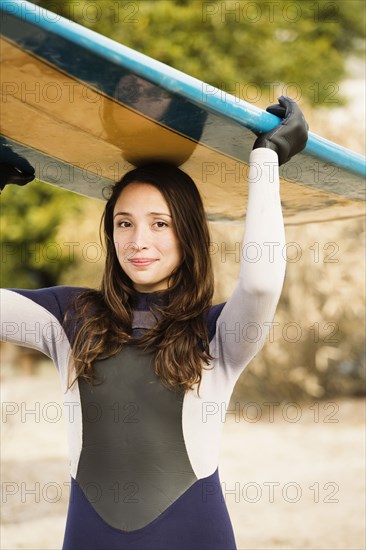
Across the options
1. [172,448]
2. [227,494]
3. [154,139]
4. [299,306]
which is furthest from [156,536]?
[299,306]

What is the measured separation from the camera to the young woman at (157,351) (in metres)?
2.07

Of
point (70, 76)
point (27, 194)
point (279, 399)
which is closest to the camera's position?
point (70, 76)

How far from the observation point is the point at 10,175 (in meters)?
2.58

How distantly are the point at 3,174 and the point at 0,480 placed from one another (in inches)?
189

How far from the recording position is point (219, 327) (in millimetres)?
2189

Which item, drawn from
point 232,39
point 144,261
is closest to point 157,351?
point 144,261

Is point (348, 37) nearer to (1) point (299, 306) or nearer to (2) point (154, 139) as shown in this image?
(1) point (299, 306)

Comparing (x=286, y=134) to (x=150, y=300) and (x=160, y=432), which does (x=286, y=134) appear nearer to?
(x=150, y=300)

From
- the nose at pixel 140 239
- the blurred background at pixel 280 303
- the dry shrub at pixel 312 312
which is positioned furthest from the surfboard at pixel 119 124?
the dry shrub at pixel 312 312

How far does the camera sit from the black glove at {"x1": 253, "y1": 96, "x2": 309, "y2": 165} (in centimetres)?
210

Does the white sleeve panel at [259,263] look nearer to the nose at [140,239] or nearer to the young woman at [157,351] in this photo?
the young woman at [157,351]

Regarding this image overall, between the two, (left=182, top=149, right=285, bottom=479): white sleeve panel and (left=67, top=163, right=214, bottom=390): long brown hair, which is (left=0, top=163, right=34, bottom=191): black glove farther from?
(left=182, top=149, right=285, bottom=479): white sleeve panel

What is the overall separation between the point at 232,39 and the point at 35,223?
14.6ft

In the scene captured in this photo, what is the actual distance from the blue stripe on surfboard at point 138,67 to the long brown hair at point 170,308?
0.29 m
